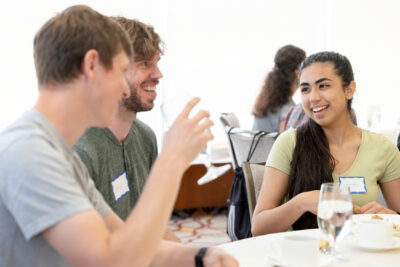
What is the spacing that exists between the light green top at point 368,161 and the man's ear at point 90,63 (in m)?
1.24

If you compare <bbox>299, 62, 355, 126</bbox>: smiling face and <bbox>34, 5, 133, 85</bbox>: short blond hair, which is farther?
<bbox>299, 62, 355, 126</bbox>: smiling face

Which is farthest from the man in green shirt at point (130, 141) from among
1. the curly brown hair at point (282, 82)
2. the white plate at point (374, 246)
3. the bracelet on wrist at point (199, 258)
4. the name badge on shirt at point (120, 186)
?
the curly brown hair at point (282, 82)

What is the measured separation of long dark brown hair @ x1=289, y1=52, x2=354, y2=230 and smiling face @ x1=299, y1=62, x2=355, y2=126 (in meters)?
0.03

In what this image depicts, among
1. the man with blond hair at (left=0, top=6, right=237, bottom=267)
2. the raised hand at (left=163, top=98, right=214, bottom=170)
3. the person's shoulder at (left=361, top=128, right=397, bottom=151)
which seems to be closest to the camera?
the man with blond hair at (left=0, top=6, right=237, bottom=267)

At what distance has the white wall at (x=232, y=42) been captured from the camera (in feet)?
14.6

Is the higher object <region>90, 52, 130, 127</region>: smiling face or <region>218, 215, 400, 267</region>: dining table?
<region>90, 52, 130, 127</region>: smiling face

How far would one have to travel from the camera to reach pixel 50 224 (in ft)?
2.83

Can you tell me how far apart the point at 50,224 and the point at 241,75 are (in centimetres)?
477

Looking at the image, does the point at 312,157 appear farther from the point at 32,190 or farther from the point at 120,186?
the point at 32,190

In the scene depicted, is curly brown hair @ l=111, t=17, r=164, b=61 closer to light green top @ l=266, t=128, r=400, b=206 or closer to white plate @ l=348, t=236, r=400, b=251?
light green top @ l=266, t=128, r=400, b=206

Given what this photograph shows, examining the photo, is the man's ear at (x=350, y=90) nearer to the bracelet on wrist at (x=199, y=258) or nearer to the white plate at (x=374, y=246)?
the white plate at (x=374, y=246)

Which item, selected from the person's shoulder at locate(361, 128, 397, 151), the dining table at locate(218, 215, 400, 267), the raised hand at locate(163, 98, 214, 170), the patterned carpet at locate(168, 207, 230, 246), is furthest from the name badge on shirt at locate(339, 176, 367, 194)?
the patterned carpet at locate(168, 207, 230, 246)

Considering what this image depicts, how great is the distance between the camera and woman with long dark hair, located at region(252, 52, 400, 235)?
1990 mm

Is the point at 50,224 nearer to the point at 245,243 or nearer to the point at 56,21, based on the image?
the point at 56,21
